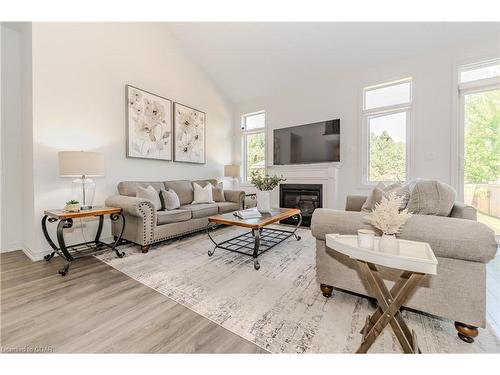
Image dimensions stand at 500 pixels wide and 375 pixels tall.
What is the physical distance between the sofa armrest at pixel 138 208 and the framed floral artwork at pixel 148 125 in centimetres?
106

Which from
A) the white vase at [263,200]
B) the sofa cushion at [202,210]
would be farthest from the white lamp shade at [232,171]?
the white vase at [263,200]

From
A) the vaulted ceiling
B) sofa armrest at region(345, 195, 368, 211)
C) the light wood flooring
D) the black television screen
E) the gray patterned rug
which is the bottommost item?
the light wood flooring

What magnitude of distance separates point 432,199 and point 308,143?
3.03 meters

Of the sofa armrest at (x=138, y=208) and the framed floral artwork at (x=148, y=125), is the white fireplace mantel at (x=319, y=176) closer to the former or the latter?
the framed floral artwork at (x=148, y=125)

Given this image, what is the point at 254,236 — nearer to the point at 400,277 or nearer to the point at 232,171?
the point at 400,277

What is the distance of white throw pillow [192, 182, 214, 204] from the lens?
13.4ft

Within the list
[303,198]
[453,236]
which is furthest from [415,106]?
[453,236]

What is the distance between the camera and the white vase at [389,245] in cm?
112

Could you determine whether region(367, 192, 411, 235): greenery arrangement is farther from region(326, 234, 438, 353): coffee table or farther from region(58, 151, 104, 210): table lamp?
region(58, 151, 104, 210): table lamp

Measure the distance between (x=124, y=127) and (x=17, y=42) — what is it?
154cm

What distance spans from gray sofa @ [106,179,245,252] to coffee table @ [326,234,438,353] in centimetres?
234

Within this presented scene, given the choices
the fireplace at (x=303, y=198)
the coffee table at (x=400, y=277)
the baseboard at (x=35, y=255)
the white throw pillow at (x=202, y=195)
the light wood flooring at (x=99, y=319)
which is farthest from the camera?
the fireplace at (x=303, y=198)

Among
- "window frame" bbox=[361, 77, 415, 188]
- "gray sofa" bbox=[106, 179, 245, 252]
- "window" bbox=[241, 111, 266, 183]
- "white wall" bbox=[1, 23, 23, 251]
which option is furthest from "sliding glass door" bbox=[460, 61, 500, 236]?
"white wall" bbox=[1, 23, 23, 251]
